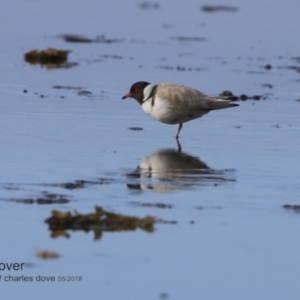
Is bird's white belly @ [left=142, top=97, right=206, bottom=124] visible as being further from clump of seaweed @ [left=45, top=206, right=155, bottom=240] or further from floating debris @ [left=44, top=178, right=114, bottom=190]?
clump of seaweed @ [left=45, top=206, right=155, bottom=240]

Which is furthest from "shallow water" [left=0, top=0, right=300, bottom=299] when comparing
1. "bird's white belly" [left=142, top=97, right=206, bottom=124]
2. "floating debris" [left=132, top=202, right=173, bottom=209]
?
"bird's white belly" [left=142, top=97, right=206, bottom=124]

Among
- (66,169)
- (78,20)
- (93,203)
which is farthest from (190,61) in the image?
(93,203)

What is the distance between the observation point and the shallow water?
7.56 meters

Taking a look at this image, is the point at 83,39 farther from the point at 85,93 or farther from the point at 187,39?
the point at 85,93

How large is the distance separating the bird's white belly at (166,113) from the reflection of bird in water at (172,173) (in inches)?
48.9

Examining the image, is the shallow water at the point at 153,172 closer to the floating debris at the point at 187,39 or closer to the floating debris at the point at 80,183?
the floating debris at the point at 80,183

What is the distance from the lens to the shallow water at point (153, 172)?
7.56 metres

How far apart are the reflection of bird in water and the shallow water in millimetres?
18

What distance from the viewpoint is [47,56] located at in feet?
64.8

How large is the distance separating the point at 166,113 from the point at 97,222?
4704 millimetres

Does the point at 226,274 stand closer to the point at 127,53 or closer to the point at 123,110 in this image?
the point at 123,110

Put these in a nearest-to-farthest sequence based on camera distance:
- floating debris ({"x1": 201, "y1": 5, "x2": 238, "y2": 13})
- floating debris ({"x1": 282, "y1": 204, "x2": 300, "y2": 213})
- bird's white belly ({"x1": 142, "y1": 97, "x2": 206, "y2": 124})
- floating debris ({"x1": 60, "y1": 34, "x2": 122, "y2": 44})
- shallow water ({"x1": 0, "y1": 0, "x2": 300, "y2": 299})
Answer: shallow water ({"x1": 0, "y1": 0, "x2": 300, "y2": 299})
floating debris ({"x1": 282, "y1": 204, "x2": 300, "y2": 213})
bird's white belly ({"x1": 142, "y1": 97, "x2": 206, "y2": 124})
floating debris ({"x1": 60, "y1": 34, "x2": 122, "y2": 44})
floating debris ({"x1": 201, "y1": 5, "x2": 238, "y2": 13})

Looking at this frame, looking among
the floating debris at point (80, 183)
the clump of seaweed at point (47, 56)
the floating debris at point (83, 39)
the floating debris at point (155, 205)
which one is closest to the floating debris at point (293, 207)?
the floating debris at point (155, 205)

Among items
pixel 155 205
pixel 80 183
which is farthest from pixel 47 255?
pixel 80 183
